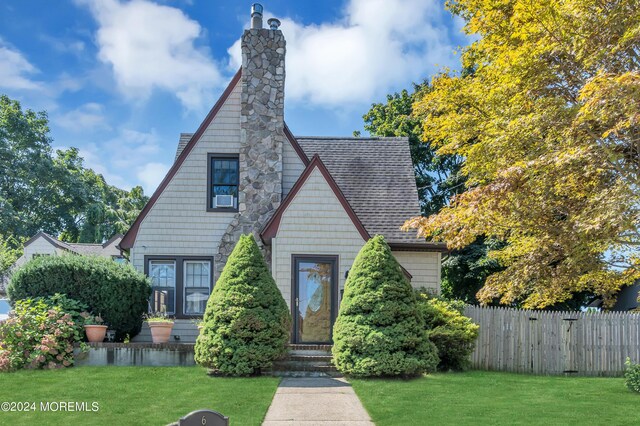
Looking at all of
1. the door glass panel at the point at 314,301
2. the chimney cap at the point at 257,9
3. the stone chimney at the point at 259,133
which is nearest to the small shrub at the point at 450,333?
the door glass panel at the point at 314,301

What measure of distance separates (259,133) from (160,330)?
5.78 m

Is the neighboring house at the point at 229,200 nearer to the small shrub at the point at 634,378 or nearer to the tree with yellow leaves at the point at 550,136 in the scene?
the tree with yellow leaves at the point at 550,136

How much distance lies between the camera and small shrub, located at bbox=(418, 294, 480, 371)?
13.7 meters

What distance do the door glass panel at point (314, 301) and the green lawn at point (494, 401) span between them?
343 cm

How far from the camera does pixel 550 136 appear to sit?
13.0 meters

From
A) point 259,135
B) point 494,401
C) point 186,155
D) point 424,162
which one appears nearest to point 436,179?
point 424,162

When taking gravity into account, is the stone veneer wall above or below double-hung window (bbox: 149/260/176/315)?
above

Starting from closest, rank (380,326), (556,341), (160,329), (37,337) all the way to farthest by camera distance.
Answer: (380,326) → (37,337) → (160,329) → (556,341)

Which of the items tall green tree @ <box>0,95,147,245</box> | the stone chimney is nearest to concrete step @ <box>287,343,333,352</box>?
the stone chimney

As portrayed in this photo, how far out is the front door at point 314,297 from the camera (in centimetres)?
1558

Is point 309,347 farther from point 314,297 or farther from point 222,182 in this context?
point 222,182

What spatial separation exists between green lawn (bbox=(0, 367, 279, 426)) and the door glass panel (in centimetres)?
318

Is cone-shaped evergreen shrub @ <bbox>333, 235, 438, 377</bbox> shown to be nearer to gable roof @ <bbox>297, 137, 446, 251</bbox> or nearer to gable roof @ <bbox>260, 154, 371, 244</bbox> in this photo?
gable roof @ <bbox>260, 154, 371, 244</bbox>

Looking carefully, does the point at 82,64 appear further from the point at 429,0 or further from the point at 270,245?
the point at 429,0
